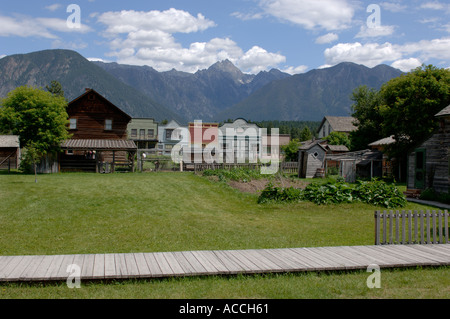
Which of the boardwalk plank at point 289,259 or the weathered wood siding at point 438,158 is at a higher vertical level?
the weathered wood siding at point 438,158

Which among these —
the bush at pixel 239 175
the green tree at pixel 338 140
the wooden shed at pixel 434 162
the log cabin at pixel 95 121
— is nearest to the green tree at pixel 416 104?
the wooden shed at pixel 434 162

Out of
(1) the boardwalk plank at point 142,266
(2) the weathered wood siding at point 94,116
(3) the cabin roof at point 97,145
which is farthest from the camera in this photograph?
(2) the weathered wood siding at point 94,116

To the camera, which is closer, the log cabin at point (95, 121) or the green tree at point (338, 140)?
the log cabin at point (95, 121)

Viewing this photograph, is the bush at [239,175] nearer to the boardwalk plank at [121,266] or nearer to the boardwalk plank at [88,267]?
the boardwalk plank at [121,266]

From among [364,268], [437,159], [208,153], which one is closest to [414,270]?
[364,268]

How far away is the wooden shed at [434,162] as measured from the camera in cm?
2166

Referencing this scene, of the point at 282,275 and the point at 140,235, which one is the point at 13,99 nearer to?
the point at 140,235

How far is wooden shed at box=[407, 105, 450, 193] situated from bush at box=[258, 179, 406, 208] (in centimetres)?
477

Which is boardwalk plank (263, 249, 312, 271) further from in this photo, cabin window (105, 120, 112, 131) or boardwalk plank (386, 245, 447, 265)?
cabin window (105, 120, 112, 131)

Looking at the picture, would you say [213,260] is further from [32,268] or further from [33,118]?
[33,118]

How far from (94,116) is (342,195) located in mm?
33312

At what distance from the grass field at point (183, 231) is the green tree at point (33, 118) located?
10192mm

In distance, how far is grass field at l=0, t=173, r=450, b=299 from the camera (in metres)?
7.26

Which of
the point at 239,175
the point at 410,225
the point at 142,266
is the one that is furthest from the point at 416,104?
the point at 142,266
